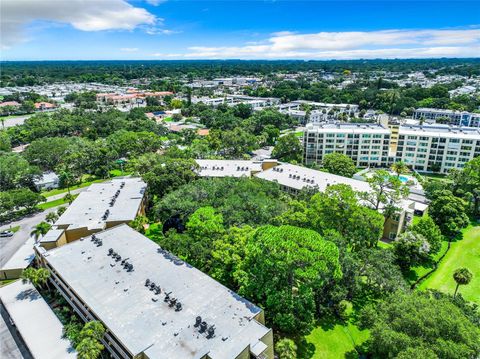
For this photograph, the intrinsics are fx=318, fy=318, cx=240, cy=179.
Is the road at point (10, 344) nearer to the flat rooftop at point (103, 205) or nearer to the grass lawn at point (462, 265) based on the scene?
the flat rooftop at point (103, 205)

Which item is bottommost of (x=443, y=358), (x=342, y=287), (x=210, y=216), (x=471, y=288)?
(x=471, y=288)

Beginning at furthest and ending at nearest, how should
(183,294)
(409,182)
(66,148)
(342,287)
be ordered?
(66,148), (409,182), (342,287), (183,294)

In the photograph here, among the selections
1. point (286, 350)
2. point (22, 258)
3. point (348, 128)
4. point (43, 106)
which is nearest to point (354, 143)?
point (348, 128)

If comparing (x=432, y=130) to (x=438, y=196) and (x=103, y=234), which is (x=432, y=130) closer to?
(x=438, y=196)

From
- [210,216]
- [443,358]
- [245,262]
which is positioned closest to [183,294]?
[245,262]

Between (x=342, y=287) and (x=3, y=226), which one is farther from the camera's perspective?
(x=3, y=226)

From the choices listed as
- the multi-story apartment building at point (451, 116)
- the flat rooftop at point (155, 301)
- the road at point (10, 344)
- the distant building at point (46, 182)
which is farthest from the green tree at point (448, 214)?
the multi-story apartment building at point (451, 116)
